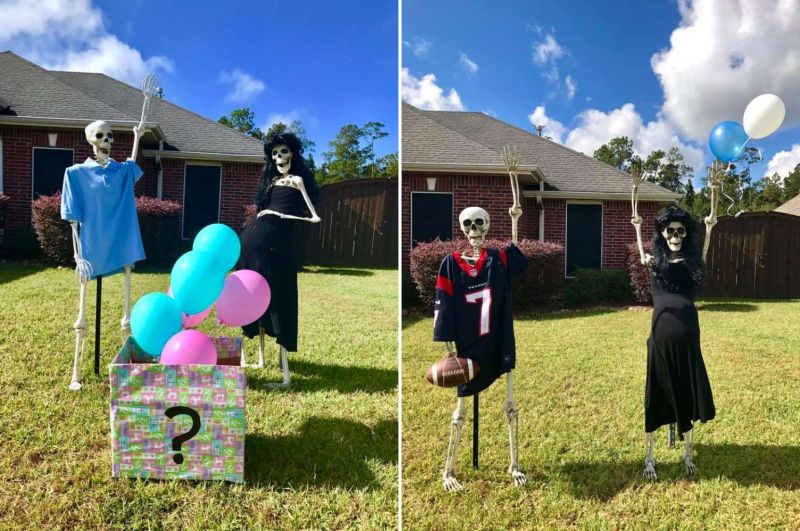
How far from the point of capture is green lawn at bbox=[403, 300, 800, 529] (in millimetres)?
2115

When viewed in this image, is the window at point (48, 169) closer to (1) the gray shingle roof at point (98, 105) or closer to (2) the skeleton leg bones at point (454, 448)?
(1) the gray shingle roof at point (98, 105)

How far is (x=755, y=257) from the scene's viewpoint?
308 cm

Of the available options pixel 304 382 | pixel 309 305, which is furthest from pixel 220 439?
pixel 309 305

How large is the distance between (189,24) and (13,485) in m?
3.15

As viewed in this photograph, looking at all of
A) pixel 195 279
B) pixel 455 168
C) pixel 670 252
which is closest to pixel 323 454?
pixel 195 279

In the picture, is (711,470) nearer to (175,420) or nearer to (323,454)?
(323,454)

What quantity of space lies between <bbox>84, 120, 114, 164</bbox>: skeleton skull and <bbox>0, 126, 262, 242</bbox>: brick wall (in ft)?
5.05

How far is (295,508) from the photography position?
6.27ft

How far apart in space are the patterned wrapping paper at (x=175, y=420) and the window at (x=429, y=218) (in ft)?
5.72

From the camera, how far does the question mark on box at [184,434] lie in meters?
1.91

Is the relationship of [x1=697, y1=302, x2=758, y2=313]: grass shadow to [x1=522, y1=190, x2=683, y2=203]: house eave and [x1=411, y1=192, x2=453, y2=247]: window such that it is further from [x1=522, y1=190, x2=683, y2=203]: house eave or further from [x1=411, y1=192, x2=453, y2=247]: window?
[x1=411, y1=192, x2=453, y2=247]: window

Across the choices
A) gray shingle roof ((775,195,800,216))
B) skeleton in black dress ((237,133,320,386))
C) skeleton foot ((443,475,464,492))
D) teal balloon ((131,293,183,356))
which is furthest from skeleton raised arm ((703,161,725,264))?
teal balloon ((131,293,183,356))

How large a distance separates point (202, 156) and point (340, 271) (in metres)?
1.71

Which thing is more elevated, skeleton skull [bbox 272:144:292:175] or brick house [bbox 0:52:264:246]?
brick house [bbox 0:52:264:246]
